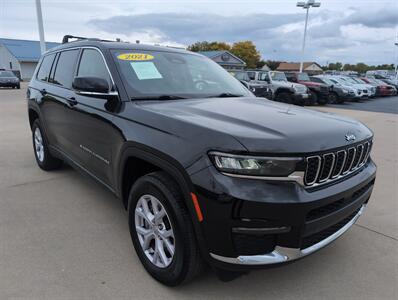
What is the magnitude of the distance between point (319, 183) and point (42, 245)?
8.19ft

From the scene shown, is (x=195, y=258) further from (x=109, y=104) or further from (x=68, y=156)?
(x=68, y=156)

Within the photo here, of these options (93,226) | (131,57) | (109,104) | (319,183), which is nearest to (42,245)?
(93,226)

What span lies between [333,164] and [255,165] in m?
0.65

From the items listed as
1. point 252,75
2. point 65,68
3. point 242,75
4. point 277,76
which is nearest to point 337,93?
point 277,76

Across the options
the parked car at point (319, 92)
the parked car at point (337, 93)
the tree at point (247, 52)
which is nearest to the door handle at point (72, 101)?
the parked car at point (319, 92)

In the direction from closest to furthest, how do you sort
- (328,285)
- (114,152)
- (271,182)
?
(271,182), (328,285), (114,152)

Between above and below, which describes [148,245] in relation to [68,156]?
below

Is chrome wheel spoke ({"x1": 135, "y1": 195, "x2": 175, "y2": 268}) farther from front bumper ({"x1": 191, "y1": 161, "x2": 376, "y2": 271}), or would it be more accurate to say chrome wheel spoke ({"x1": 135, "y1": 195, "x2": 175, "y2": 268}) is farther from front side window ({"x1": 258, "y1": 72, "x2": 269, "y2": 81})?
front side window ({"x1": 258, "y1": 72, "x2": 269, "y2": 81})

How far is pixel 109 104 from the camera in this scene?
315 centimetres

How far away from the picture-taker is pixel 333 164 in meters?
2.39

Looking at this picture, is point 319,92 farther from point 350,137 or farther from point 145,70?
point 350,137

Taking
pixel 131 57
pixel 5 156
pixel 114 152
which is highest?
pixel 131 57

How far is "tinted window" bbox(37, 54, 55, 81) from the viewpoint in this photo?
194 inches

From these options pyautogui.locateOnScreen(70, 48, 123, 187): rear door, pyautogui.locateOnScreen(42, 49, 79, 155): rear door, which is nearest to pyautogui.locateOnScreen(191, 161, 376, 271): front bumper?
pyautogui.locateOnScreen(70, 48, 123, 187): rear door
